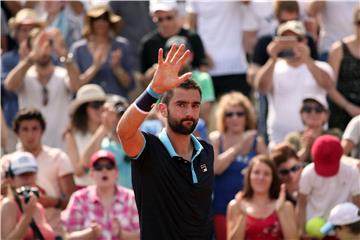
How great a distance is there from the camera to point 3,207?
30.7 ft

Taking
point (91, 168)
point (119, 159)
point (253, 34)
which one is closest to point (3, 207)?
point (91, 168)

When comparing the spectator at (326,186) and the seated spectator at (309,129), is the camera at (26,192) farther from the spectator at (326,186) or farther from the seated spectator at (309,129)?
the seated spectator at (309,129)

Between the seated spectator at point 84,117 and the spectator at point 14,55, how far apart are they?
36.1 inches

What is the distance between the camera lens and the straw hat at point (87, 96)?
37.2 feet

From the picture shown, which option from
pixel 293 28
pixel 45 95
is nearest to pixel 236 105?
pixel 293 28

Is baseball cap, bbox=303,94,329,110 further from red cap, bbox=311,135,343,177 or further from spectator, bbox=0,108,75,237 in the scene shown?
spectator, bbox=0,108,75,237

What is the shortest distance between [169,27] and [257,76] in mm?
1362

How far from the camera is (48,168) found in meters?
10.6

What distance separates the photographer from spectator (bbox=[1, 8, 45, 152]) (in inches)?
477

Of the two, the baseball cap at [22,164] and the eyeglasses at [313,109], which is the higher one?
the eyeglasses at [313,109]

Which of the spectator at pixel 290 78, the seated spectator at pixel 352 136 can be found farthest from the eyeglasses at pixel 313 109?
the spectator at pixel 290 78

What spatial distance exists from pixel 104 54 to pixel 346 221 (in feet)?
13.3

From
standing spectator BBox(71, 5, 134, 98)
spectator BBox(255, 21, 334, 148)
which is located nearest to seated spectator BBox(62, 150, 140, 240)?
spectator BBox(255, 21, 334, 148)

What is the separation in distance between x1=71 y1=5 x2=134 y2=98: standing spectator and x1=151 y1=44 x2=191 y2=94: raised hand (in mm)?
5629
